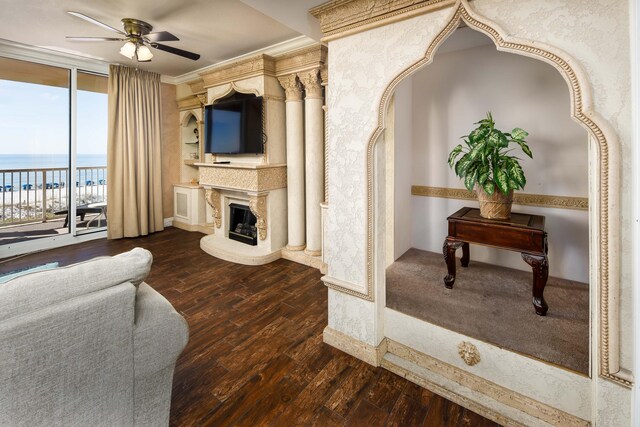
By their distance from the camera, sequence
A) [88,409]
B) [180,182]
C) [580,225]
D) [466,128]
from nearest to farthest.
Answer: [88,409], [580,225], [466,128], [180,182]

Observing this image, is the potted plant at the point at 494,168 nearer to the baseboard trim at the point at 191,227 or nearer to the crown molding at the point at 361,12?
the crown molding at the point at 361,12

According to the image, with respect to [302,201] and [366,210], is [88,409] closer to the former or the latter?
[366,210]

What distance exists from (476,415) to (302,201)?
113 inches

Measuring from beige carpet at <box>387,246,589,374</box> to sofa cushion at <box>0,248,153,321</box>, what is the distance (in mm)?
1504

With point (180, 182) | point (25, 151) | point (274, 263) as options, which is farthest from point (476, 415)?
point (25, 151)

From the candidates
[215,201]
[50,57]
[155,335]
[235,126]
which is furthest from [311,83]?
[50,57]

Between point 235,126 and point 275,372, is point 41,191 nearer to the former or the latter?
point 235,126

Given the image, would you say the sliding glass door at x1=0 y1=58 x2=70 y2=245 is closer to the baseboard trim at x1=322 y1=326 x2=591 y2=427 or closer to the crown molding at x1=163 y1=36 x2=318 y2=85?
the crown molding at x1=163 y1=36 x2=318 y2=85

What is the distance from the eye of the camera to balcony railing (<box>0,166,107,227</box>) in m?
4.78

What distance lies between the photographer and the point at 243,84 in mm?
4035

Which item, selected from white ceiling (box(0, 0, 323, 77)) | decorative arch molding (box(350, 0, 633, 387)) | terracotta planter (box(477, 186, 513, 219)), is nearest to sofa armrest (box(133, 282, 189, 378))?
decorative arch molding (box(350, 0, 633, 387))

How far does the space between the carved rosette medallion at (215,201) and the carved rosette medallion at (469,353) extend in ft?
12.3

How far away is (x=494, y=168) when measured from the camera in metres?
1.95

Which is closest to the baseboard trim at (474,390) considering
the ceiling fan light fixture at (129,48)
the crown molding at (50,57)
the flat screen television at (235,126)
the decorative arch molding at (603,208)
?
the decorative arch molding at (603,208)
